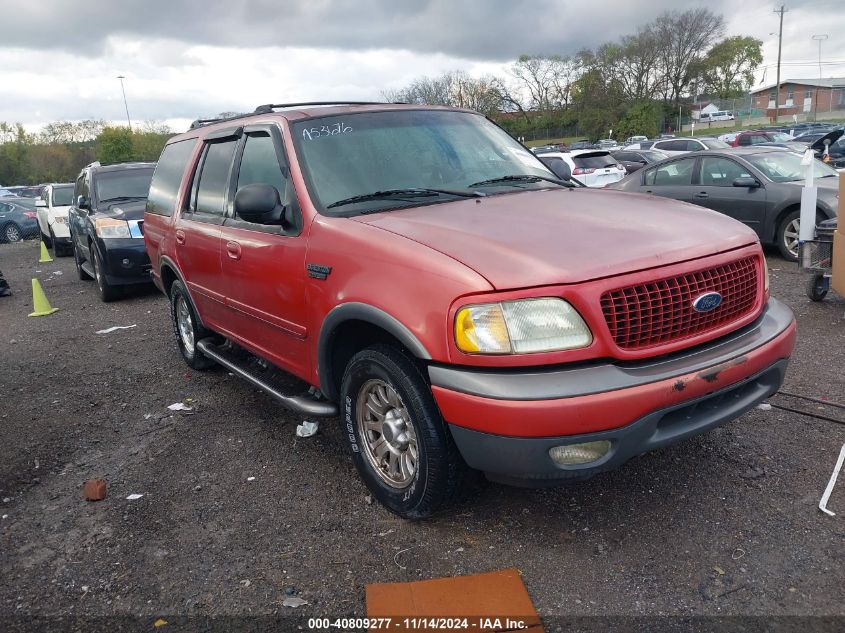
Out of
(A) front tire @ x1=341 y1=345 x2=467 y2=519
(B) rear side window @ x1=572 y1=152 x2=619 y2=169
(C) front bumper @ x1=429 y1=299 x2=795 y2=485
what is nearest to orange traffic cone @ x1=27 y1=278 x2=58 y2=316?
(A) front tire @ x1=341 y1=345 x2=467 y2=519

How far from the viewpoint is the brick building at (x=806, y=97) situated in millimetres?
75438

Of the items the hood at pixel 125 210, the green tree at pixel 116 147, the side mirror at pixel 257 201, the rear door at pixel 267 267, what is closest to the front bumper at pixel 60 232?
the hood at pixel 125 210

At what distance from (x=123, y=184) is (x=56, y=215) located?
25.2ft

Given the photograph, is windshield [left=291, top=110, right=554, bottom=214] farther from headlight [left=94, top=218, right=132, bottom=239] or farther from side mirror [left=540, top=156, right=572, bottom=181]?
headlight [left=94, top=218, right=132, bottom=239]

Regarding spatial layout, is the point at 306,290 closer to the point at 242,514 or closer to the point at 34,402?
the point at 242,514

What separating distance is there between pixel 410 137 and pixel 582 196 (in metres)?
1.05

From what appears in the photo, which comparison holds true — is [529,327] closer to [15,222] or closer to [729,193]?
[729,193]

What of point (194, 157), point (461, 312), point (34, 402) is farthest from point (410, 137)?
point (34, 402)

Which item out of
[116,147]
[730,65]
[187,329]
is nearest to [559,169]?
[187,329]

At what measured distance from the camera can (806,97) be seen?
88312 millimetres

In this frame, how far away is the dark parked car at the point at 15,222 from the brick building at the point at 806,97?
2679 inches

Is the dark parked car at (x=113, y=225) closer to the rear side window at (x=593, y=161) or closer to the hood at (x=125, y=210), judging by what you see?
the hood at (x=125, y=210)

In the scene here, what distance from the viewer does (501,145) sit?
14.6ft

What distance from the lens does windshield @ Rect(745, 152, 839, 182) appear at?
965 centimetres
